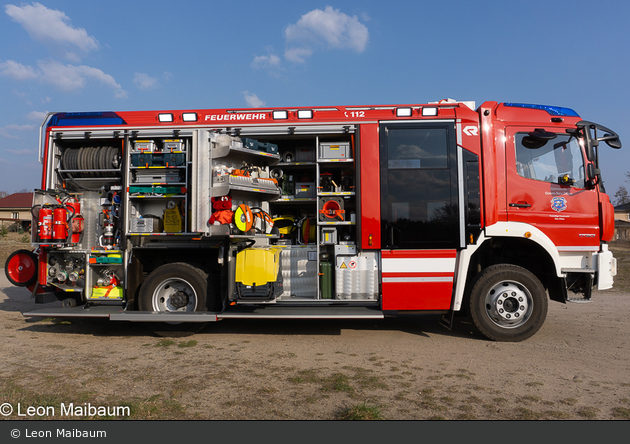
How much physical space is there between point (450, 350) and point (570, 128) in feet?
12.2

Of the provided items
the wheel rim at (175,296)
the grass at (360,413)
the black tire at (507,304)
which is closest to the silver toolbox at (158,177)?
the wheel rim at (175,296)

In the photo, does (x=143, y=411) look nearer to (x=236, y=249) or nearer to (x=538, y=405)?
(x=236, y=249)

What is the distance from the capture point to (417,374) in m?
4.18

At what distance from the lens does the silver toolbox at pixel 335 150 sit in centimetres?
598

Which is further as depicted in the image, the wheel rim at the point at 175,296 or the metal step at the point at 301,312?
the wheel rim at the point at 175,296

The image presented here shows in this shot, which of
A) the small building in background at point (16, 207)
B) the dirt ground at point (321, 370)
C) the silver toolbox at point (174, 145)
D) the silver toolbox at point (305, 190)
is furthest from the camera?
the small building in background at point (16, 207)

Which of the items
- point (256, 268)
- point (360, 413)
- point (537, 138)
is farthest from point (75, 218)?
point (537, 138)

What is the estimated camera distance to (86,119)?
19.6 feet

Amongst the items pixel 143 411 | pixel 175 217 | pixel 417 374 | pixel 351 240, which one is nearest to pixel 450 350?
pixel 417 374

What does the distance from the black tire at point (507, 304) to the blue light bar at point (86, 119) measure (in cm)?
613

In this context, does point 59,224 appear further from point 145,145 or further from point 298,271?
point 298,271

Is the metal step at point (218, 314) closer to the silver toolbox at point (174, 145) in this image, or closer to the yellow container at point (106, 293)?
the yellow container at point (106, 293)

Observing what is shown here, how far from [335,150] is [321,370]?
11.0 feet

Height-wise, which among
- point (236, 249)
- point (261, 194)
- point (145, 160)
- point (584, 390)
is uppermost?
point (145, 160)
